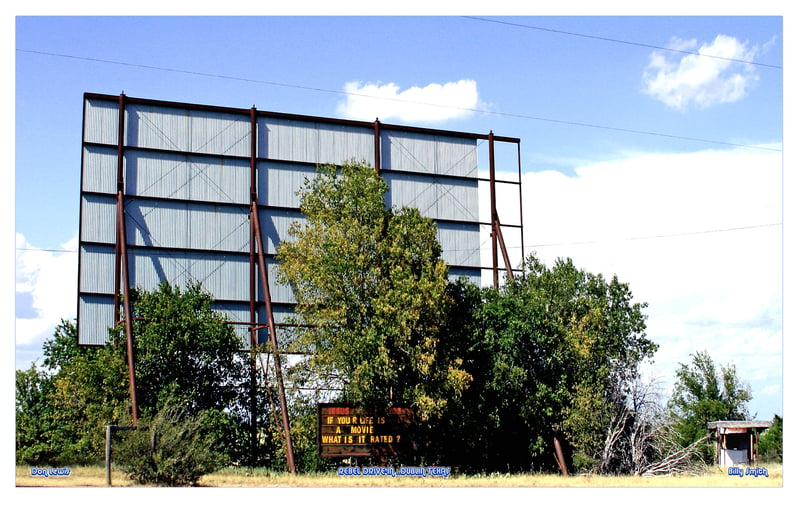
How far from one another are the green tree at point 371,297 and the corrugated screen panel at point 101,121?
10.6 metres

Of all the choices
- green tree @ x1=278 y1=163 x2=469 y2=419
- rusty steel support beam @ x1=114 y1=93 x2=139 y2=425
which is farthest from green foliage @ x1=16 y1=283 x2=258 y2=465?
green tree @ x1=278 y1=163 x2=469 y2=419

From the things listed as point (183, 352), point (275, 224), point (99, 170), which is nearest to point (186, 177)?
point (99, 170)

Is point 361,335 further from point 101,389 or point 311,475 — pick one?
point 101,389

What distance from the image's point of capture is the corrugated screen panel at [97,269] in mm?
39844

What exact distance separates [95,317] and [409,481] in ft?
56.0

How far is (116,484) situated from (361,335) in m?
10.3

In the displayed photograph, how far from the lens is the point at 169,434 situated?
2916 cm

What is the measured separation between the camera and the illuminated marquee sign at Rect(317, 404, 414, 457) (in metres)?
33.8

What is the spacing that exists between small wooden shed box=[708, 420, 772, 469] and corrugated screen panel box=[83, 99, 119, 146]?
3043 cm

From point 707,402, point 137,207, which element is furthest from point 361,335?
point 707,402

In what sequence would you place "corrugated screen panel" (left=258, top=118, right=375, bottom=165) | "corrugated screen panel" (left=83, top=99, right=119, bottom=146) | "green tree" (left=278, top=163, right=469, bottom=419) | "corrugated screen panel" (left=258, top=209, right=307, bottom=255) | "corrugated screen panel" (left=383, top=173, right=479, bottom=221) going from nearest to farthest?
1. "green tree" (left=278, top=163, right=469, bottom=419)
2. "corrugated screen panel" (left=83, top=99, right=119, bottom=146)
3. "corrugated screen panel" (left=258, top=209, right=307, bottom=255)
4. "corrugated screen panel" (left=258, top=118, right=375, bottom=165)
5. "corrugated screen panel" (left=383, top=173, right=479, bottom=221)

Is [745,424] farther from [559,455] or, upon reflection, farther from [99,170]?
[99,170]

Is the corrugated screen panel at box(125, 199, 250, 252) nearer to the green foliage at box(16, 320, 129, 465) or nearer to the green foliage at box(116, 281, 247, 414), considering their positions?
the green foliage at box(116, 281, 247, 414)

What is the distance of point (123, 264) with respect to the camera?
37.3 metres
